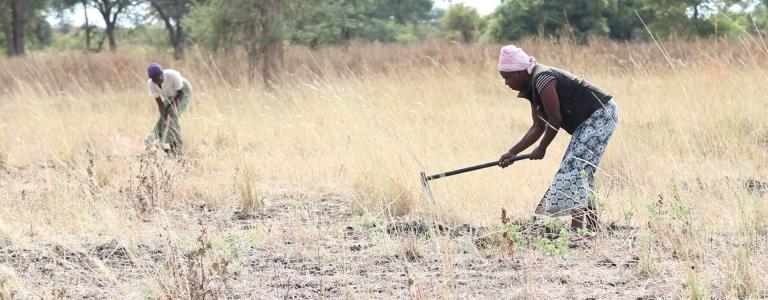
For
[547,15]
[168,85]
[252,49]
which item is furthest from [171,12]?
[168,85]

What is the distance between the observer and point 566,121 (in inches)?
198

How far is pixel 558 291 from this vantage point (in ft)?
12.8

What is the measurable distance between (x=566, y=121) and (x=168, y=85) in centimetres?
489

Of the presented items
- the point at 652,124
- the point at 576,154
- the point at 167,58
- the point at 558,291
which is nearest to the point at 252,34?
the point at 167,58

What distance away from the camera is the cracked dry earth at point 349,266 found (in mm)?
3895

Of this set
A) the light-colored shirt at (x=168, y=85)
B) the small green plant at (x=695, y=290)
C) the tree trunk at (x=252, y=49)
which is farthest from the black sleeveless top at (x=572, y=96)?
the tree trunk at (x=252, y=49)

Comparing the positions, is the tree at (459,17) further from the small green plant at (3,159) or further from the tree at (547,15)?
the small green plant at (3,159)

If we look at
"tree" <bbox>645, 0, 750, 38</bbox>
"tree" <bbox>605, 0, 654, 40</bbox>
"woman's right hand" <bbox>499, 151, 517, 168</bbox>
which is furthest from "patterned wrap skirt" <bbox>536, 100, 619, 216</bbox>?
"tree" <bbox>605, 0, 654, 40</bbox>

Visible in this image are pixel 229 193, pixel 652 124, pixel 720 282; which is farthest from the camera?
pixel 652 124

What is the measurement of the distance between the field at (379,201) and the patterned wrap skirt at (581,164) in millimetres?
129

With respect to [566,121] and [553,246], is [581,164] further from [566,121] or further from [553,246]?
[553,246]

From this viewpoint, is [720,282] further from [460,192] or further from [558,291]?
[460,192]

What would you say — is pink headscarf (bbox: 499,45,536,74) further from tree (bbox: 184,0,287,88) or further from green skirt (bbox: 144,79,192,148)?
tree (bbox: 184,0,287,88)

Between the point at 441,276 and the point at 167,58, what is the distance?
542 inches
